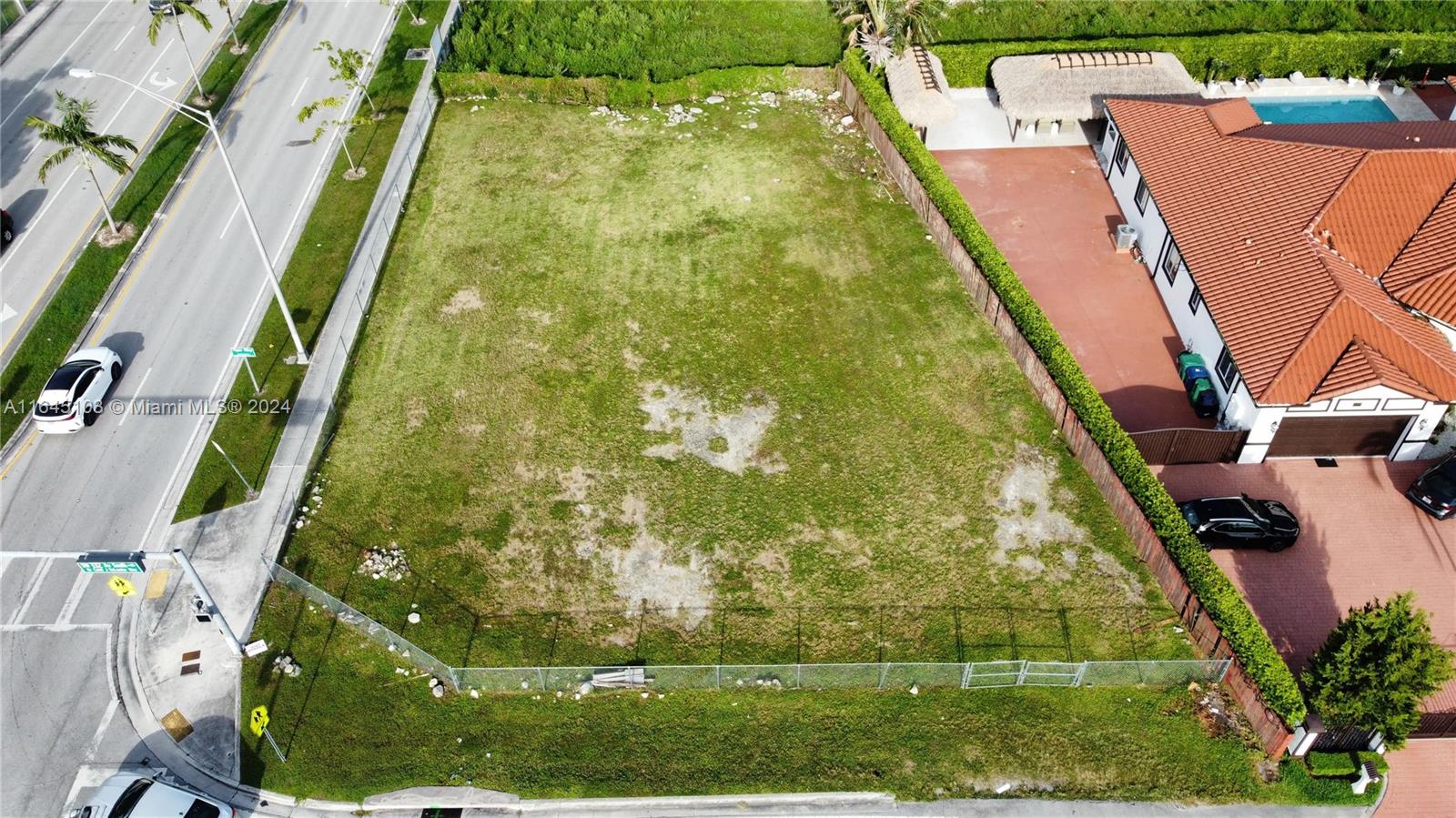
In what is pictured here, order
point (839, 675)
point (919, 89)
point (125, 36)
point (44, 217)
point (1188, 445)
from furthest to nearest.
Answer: point (125, 36)
point (919, 89)
point (44, 217)
point (1188, 445)
point (839, 675)

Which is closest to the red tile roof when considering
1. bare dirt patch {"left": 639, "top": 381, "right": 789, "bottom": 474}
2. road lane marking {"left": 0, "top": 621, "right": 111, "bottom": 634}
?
bare dirt patch {"left": 639, "top": 381, "right": 789, "bottom": 474}

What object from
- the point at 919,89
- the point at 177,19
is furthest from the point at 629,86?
the point at 177,19

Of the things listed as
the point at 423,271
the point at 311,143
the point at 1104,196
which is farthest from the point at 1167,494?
the point at 311,143

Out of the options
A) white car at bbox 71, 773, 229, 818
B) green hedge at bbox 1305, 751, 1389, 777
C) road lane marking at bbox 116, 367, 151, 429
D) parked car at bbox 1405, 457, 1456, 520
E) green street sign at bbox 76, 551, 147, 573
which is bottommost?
white car at bbox 71, 773, 229, 818

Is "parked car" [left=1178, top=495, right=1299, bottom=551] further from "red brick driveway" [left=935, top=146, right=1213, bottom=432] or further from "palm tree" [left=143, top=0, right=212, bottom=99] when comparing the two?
"palm tree" [left=143, top=0, right=212, bottom=99]

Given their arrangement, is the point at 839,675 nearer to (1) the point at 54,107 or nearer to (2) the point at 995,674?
(2) the point at 995,674

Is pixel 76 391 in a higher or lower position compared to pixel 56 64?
lower
